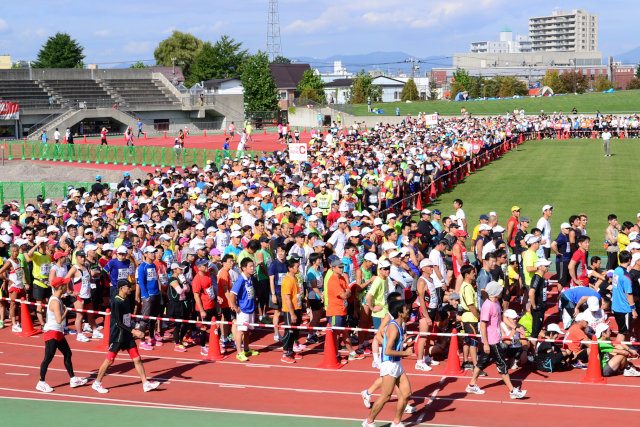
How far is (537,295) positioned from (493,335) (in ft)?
6.40

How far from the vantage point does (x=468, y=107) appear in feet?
275

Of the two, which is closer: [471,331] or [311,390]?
[311,390]

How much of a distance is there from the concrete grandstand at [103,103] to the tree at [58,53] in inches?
1344

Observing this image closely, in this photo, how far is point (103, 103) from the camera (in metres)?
65.9

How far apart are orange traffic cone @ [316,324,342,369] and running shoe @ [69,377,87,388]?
363 cm

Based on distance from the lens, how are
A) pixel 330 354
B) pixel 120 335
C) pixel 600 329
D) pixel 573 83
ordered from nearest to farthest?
pixel 120 335 < pixel 600 329 < pixel 330 354 < pixel 573 83

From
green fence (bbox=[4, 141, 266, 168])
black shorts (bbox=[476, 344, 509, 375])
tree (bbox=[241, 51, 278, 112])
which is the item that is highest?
tree (bbox=[241, 51, 278, 112])

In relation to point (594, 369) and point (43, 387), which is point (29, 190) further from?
point (594, 369)

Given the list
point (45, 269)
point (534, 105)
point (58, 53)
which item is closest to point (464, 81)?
point (534, 105)

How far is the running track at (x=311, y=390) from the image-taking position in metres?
10.3

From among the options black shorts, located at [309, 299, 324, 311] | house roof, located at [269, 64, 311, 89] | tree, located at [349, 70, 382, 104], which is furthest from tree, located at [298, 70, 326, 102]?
black shorts, located at [309, 299, 324, 311]

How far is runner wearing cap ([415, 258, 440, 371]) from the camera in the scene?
12.0m

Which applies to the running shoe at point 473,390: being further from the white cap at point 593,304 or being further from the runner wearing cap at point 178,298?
the runner wearing cap at point 178,298

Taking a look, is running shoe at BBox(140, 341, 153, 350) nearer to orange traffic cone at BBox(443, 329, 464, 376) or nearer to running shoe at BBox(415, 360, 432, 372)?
running shoe at BBox(415, 360, 432, 372)
